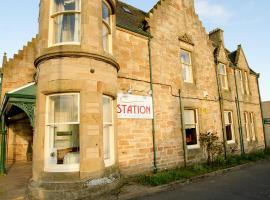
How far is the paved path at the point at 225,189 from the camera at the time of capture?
673 centimetres

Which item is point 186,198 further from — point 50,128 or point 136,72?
point 136,72

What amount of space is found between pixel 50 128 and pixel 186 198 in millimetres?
4910

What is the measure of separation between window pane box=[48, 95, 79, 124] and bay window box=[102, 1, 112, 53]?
2492 mm

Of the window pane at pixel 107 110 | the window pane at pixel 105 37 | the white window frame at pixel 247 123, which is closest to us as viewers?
the window pane at pixel 107 110

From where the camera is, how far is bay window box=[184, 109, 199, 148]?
40.0ft

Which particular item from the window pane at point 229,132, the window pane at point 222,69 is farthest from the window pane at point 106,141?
the window pane at point 222,69

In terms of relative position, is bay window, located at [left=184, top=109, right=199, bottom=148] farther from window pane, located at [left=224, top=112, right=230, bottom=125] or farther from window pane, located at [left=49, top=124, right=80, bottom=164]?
window pane, located at [left=49, top=124, right=80, bottom=164]

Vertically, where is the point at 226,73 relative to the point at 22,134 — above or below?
above

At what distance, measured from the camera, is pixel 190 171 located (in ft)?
33.4

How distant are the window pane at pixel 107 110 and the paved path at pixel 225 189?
9.72 ft

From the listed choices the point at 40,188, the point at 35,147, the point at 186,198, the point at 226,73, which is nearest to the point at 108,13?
the point at 35,147

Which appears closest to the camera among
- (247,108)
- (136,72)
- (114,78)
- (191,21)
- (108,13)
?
(114,78)

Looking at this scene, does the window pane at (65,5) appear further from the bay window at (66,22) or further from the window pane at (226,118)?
the window pane at (226,118)

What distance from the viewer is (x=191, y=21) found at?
13852mm
